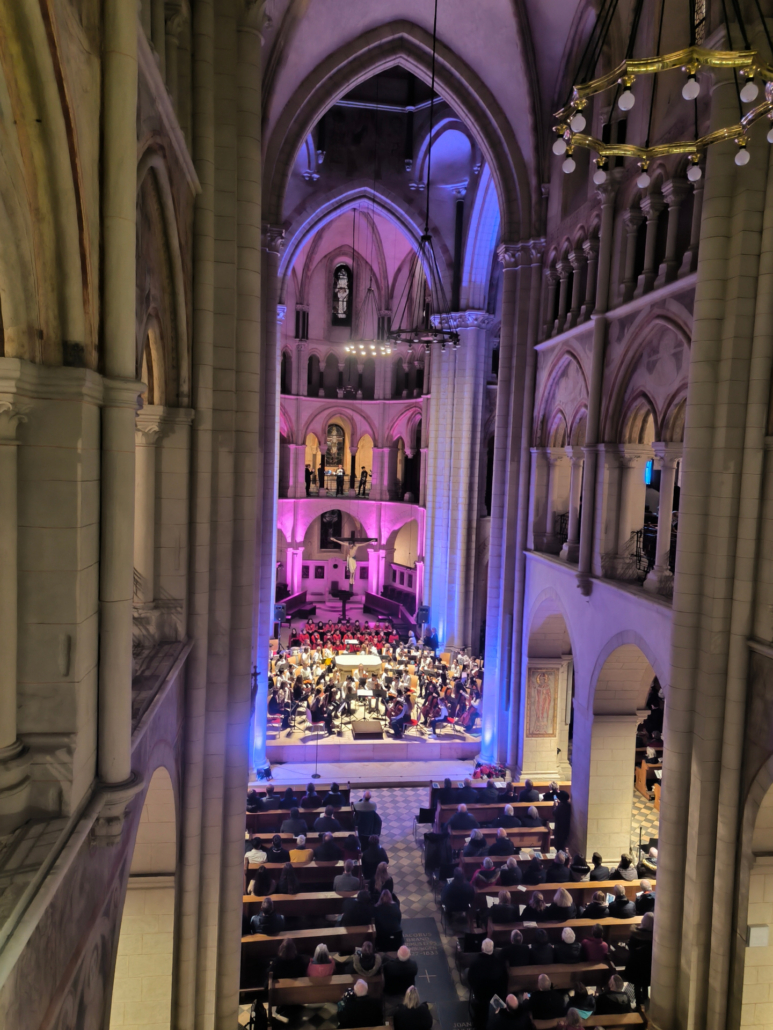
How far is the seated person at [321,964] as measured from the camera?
8664 millimetres

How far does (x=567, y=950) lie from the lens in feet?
30.5

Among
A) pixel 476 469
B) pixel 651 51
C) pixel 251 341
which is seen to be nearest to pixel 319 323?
pixel 476 469

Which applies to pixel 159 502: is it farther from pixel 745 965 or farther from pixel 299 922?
pixel 745 965

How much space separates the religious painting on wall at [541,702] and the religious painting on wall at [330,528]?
772 inches

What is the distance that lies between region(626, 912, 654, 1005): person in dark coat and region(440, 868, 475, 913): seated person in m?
2.22

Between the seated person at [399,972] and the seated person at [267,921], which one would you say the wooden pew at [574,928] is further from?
the seated person at [267,921]

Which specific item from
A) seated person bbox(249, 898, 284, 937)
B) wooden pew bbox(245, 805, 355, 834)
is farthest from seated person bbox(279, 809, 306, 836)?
seated person bbox(249, 898, 284, 937)

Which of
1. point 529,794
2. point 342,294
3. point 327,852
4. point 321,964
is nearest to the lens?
point 321,964

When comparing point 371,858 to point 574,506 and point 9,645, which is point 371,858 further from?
point 9,645

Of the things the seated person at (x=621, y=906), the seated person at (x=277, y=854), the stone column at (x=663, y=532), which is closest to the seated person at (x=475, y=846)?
the seated person at (x=621, y=906)

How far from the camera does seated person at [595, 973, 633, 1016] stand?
337 inches

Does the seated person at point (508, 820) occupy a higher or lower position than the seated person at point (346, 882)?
lower

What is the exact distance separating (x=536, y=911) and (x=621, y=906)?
1.23 meters

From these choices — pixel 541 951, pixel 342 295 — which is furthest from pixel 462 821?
pixel 342 295
